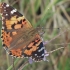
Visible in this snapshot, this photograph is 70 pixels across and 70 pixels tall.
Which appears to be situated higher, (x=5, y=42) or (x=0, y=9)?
(x=0, y=9)

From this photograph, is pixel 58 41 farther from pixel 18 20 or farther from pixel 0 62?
pixel 18 20

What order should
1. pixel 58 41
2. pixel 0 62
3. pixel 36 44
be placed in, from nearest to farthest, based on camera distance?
pixel 36 44, pixel 0 62, pixel 58 41

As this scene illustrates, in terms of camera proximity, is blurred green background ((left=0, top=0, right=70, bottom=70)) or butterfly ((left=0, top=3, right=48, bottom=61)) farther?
blurred green background ((left=0, top=0, right=70, bottom=70))

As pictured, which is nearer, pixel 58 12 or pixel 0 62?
pixel 0 62

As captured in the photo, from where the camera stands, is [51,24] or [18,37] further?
[51,24]

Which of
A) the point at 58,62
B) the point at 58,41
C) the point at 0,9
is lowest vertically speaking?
the point at 58,62

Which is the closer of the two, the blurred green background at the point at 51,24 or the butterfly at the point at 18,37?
the butterfly at the point at 18,37

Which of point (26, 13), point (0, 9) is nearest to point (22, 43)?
point (0, 9)

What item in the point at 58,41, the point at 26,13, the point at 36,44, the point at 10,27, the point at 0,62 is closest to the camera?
the point at 36,44
